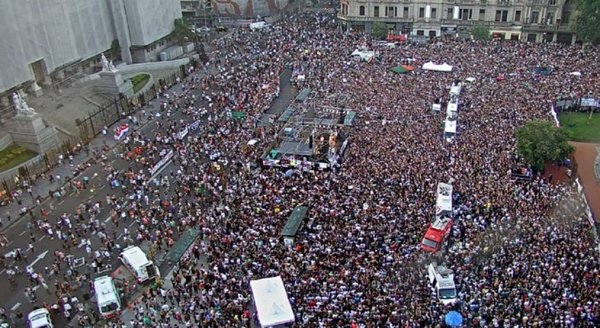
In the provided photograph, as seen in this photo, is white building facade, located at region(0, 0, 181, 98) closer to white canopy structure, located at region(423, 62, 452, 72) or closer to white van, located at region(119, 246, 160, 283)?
white van, located at region(119, 246, 160, 283)

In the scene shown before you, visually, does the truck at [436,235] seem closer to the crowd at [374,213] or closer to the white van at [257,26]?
the crowd at [374,213]

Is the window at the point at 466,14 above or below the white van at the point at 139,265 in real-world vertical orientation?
above

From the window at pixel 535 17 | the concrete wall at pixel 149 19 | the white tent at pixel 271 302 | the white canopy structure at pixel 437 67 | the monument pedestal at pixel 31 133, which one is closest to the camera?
the white tent at pixel 271 302

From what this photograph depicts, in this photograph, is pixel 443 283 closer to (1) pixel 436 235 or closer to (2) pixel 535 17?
(1) pixel 436 235

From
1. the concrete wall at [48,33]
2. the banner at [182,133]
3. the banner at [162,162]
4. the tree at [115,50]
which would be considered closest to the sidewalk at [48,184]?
the banner at [182,133]

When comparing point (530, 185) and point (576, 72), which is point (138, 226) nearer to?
point (530, 185)
